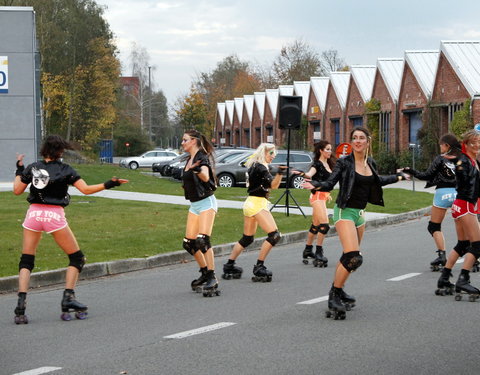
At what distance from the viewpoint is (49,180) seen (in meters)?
7.61

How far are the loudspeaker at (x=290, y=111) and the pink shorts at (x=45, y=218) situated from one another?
11.8 metres

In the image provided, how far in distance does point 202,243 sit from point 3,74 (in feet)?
72.6

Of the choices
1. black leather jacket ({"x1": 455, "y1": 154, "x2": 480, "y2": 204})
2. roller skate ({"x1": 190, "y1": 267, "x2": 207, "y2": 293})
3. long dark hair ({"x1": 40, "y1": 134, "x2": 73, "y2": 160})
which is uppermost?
long dark hair ({"x1": 40, "y1": 134, "x2": 73, "y2": 160})

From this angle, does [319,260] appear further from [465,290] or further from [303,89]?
[303,89]

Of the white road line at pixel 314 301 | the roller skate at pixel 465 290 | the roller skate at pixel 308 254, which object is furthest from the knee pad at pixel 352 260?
the roller skate at pixel 308 254

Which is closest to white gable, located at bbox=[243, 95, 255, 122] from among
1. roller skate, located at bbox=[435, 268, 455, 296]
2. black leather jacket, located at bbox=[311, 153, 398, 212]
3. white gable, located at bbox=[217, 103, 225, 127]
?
white gable, located at bbox=[217, 103, 225, 127]

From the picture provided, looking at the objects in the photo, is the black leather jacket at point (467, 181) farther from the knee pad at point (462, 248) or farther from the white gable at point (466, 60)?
the white gable at point (466, 60)

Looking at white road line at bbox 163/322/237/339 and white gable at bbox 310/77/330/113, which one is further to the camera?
white gable at bbox 310/77/330/113

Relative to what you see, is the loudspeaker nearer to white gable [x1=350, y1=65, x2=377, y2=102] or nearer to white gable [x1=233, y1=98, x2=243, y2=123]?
white gable [x1=350, y1=65, x2=377, y2=102]

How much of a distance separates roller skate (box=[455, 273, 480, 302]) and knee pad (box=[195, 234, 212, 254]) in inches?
108

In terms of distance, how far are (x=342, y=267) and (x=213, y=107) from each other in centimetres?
8988

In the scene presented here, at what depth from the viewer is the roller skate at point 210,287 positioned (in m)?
9.06

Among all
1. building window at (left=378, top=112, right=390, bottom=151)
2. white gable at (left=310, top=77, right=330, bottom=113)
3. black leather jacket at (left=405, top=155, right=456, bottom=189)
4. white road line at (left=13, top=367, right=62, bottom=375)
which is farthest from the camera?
white gable at (left=310, top=77, right=330, bottom=113)

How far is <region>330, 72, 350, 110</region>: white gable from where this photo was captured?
54.1 meters
